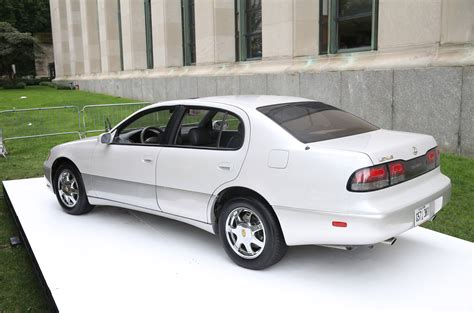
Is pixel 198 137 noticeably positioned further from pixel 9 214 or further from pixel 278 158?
pixel 9 214

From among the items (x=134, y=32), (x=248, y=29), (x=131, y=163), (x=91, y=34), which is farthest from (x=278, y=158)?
(x=91, y=34)

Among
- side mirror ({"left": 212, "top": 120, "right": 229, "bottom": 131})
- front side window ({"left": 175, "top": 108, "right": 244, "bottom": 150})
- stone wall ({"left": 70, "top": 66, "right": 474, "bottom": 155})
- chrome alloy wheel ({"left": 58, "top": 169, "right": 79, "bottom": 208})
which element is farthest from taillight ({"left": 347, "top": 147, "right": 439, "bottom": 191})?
stone wall ({"left": 70, "top": 66, "right": 474, "bottom": 155})

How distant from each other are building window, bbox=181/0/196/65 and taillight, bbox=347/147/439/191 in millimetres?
15419

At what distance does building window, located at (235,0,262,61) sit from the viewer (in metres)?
14.5

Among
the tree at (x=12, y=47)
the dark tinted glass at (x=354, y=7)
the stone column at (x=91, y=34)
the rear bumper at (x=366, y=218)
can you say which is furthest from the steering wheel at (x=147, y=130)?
the tree at (x=12, y=47)

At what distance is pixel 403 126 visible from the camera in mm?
8891

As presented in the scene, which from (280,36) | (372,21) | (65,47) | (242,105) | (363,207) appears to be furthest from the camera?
(65,47)

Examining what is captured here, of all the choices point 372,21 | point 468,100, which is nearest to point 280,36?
point 372,21

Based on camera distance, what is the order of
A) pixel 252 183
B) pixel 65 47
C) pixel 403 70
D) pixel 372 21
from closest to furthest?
pixel 252 183 → pixel 403 70 → pixel 372 21 → pixel 65 47

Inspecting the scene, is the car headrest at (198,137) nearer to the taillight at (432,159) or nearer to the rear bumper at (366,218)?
the rear bumper at (366,218)

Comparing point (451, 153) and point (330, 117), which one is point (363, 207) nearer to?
point (330, 117)

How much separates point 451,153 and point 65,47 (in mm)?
37516

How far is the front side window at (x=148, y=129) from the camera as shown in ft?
16.7

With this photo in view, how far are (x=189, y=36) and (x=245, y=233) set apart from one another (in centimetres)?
1562
